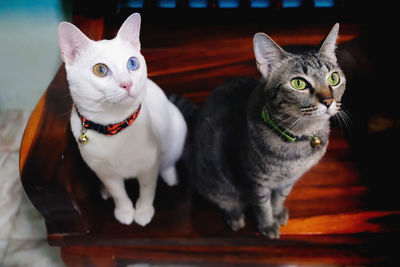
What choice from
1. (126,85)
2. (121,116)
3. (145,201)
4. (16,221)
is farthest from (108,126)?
(16,221)

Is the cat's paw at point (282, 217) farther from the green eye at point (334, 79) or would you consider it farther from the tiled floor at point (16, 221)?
the tiled floor at point (16, 221)

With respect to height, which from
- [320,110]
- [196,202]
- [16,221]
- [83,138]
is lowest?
[16,221]

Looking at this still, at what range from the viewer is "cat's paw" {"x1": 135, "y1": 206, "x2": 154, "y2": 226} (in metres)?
0.94

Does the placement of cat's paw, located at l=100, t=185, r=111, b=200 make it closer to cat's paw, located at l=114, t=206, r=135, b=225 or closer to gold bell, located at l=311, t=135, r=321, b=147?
cat's paw, located at l=114, t=206, r=135, b=225

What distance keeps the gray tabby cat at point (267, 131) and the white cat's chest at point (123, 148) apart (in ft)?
0.57

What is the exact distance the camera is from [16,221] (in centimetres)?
121

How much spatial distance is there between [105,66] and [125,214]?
472 millimetres

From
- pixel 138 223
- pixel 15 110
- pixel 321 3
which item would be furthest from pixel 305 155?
pixel 15 110

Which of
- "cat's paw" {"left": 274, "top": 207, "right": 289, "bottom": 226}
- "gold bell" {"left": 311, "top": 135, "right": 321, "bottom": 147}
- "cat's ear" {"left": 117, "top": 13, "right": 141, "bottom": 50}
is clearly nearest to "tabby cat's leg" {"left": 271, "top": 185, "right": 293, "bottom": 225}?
"cat's paw" {"left": 274, "top": 207, "right": 289, "bottom": 226}

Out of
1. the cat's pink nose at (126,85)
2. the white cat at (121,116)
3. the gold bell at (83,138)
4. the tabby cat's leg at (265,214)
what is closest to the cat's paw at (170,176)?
the white cat at (121,116)

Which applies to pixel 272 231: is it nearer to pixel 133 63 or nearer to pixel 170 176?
pixel 170 176

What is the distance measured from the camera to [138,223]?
0.95m

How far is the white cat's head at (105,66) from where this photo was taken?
59 centimetres

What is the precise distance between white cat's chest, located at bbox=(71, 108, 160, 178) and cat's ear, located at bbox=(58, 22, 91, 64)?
0.52 feet
